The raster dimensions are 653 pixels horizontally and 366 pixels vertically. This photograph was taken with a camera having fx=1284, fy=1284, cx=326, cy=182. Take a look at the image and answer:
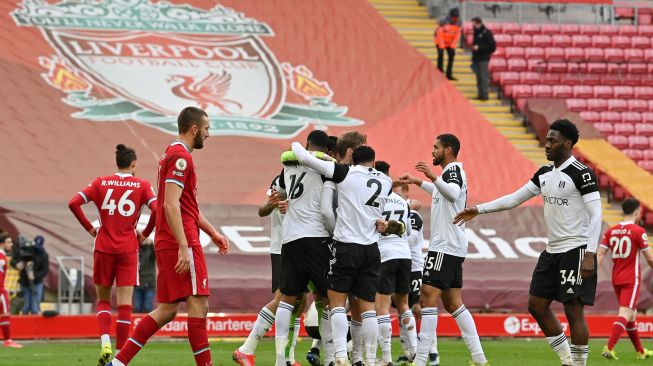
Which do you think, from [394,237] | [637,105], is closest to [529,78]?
[637,105]

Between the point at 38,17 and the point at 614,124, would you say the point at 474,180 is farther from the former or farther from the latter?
the point at 38,17

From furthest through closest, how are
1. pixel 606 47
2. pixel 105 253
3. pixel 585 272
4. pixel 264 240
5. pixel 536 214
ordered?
pixel 606 47
pixel 536 214
pixel 264 240
pixel 105 253
pixel 585 272

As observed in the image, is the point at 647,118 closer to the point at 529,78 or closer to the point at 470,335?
the point at 529,78

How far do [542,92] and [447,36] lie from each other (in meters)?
2.72

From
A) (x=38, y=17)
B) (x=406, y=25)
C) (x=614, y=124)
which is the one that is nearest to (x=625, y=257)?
(x=614, y=124)

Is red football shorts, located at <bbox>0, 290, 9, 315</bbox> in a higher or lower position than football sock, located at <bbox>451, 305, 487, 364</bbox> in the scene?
lower

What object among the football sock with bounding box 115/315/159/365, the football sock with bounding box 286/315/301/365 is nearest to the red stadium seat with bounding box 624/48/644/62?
the football sock with bounding box 286/315/301/365

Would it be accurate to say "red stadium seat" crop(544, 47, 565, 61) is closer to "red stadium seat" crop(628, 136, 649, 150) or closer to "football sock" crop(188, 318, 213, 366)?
"red stadium seat" crop(628, 136, 649, 150)

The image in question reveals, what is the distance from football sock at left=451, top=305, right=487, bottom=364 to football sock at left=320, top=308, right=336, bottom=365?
1.31 meters

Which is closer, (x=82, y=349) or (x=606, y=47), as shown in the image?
(x=82, y=349)

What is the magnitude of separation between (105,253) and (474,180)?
14.2 metres

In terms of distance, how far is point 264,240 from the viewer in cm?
2412

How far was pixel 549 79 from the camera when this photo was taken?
3234cm

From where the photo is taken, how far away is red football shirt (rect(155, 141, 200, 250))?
10320 mm
